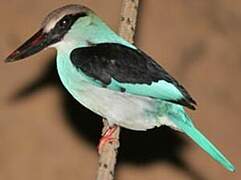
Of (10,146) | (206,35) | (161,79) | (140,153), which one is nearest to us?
(161,79)

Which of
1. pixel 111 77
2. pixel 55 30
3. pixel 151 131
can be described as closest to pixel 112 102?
pixel 111 77

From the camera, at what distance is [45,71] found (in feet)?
7.61

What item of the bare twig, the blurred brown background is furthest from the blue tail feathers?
the blurred brown background

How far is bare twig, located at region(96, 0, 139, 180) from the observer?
52.9 inches

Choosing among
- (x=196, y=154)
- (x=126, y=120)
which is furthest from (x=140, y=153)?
(x=126, y=120)

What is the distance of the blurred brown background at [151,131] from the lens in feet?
7.32

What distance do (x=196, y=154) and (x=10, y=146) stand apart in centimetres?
61

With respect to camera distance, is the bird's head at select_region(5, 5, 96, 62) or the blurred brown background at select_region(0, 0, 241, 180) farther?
the blurred brown background at select_region(0, 0, 241, 180)

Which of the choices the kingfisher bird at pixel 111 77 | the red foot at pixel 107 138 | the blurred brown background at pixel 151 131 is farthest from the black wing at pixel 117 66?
the blurred brown background at pixel 151 131

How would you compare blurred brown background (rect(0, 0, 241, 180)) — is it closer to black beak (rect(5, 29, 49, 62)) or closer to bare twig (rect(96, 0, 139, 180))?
bare twig (rect(96, 0, 139, 180))

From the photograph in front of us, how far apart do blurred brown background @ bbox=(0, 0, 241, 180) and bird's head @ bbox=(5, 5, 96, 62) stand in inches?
32.8

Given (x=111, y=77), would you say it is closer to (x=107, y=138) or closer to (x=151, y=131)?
(x=107, y=138)

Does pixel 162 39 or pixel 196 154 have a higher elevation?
pixel 162 39

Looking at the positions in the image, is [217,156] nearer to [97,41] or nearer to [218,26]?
[97,41]
